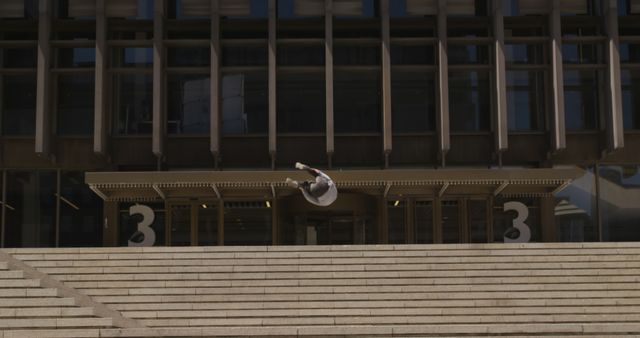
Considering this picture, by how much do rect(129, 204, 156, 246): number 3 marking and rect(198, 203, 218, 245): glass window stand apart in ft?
4.93

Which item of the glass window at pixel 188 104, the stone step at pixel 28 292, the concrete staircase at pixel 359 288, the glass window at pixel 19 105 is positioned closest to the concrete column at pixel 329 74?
the glass window at pixel 188 104

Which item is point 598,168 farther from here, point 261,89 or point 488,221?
point 261,89

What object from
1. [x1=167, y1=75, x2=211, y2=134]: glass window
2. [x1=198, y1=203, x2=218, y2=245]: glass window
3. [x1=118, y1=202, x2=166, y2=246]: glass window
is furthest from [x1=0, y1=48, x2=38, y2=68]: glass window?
[x1=198, y1=203, x2=218, y2=245]: glass window

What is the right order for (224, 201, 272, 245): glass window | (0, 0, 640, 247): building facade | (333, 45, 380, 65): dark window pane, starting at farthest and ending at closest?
(333, 45, 380, 65): dark window pane < (224, 201, 272, 245): glass window < (0, 0, 640, 247): building facade

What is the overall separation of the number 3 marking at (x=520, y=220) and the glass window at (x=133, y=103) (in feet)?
39.0

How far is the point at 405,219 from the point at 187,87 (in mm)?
8210

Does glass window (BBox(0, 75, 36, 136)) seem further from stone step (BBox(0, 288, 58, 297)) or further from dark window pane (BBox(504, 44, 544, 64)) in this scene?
dark window pane (BBox(504, 44, 544, 64))

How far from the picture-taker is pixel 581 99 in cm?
3164

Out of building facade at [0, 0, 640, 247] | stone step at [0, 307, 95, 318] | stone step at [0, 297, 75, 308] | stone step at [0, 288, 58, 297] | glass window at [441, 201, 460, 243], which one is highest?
building facade at [0, 0, 640, 247]

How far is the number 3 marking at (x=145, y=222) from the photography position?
31.0 metres

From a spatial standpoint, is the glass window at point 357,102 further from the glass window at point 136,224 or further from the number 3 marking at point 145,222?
the number 3 marking at point 145,222

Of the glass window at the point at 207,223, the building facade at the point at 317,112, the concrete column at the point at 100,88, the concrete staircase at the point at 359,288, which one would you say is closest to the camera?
the concrete staircase at the point at 359,288

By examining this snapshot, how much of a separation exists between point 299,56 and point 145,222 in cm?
730

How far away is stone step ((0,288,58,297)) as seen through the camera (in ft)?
71.5
